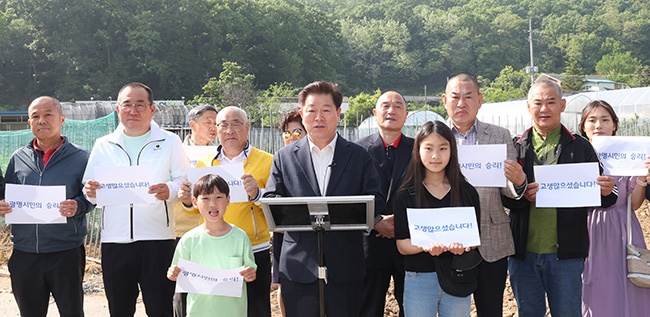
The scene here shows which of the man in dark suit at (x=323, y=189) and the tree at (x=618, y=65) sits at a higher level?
the tree at (x=618, y=65)

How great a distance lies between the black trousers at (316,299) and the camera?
4.08 m

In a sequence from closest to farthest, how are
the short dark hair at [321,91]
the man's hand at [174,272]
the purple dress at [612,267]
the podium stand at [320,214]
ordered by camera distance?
1. the podium stand at [320,214]
2. the short dark hair at [321,91]
3. the man's hand at [174,272]
4. the purple dress at [612,267]

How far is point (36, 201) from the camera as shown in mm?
4836

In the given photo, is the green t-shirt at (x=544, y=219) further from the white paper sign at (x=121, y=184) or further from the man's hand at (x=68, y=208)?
the man's hand at (x=68, y=208)

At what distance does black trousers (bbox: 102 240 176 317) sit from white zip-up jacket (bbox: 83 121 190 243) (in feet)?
0.28

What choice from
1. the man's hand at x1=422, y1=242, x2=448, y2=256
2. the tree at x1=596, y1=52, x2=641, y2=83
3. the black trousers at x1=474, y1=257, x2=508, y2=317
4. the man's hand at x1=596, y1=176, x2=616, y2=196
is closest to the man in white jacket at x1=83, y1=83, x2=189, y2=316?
the man's hand at x1=422, y1=242, x2=448, y2=256

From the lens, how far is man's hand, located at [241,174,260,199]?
4.52m

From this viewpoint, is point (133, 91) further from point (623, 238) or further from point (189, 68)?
point (189, 68)

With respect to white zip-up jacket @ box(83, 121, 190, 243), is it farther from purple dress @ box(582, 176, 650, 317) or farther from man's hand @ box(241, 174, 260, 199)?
purple dress @ box(582, 176, 650, 317)

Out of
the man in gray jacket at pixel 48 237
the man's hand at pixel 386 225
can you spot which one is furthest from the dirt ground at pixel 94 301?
the man's hand at pixel 386 225

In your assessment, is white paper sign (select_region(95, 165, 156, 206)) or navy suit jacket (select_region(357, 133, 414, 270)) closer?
white paper sign (select_region(95, 165, 156, 206))

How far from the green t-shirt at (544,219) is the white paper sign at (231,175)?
220cm

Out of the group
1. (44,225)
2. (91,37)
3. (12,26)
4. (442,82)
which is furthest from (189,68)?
(44,225)

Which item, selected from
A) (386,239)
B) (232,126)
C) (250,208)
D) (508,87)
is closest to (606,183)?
(386,239)
